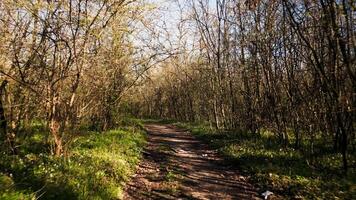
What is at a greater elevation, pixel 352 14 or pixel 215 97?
pixel 352 14

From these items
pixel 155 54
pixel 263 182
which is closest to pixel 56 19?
pixel 155 54

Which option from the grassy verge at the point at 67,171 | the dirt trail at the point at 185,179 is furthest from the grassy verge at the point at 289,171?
the grassy verge at the point at 67,171

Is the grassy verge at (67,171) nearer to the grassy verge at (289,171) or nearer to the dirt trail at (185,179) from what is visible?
the dirt trail at (185,179)

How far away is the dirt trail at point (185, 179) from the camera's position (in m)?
9.35

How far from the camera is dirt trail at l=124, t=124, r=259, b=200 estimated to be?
935 cm

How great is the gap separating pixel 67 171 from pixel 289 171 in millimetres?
6435

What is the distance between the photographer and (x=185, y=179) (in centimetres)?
1084

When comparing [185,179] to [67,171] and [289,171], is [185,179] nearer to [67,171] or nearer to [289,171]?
[289,171]

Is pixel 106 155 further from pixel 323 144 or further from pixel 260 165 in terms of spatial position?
pixel 323 144

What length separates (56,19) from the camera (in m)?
10.1

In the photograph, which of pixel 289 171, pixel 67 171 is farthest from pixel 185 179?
pixel 67 171

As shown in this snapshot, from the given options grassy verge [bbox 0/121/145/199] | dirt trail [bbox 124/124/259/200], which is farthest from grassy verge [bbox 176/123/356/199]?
grassy verge [bbox 0/121/145/199]

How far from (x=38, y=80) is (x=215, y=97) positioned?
54.6ft

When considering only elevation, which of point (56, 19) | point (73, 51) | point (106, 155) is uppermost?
point (56, 19)
